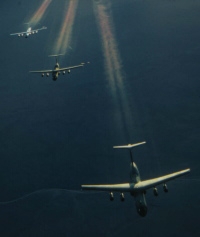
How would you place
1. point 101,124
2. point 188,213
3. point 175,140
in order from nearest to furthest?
point 188,213 < point 175,140 < point 101,124

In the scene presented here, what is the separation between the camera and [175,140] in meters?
154

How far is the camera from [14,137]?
166m

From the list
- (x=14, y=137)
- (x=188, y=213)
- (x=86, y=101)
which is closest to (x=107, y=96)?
(x=86, y=101)

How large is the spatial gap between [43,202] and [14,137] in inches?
1550

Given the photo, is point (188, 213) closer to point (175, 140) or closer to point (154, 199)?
point (154, 199)

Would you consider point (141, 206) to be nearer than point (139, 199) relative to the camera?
Yes

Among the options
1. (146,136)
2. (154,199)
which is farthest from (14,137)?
(154,199)

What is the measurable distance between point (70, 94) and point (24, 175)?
184 ft

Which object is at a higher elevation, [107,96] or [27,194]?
[107,96]

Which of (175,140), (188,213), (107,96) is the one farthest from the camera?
(107,96)

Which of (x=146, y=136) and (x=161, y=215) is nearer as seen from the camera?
(x=161, y=215)

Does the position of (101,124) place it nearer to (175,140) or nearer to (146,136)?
(146,136)

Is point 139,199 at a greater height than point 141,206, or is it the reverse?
point 139,199

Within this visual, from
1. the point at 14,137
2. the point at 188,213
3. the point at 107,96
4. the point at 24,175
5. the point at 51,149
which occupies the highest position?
the point at 107,96
